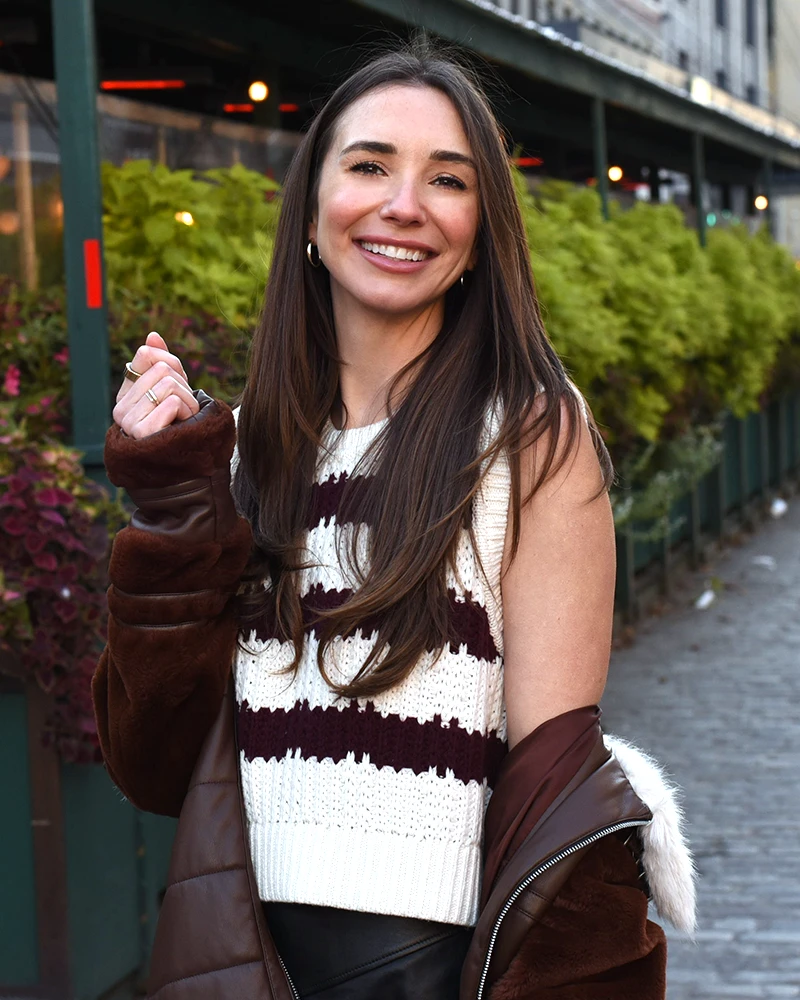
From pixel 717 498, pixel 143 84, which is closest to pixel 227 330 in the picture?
pixel 143 84

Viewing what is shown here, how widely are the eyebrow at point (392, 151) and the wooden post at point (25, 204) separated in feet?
11.2

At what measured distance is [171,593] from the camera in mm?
2033

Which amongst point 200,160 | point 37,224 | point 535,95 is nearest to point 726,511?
point 535,95

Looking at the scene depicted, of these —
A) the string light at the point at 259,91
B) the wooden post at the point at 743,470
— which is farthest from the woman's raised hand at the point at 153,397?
the wooden post at the point at 743,470

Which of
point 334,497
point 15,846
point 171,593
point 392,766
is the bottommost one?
point 15,846

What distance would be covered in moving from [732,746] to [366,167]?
232 inches

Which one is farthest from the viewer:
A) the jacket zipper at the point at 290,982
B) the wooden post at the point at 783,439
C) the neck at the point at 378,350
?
the wooden post at the point at 783,439

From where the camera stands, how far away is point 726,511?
14.3 m

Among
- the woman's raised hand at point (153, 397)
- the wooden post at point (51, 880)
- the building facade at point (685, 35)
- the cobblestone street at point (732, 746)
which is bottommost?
the cobblestone street at point (732, 746)

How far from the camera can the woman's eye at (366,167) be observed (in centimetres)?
218

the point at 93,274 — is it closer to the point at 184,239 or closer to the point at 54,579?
the point at 184,239

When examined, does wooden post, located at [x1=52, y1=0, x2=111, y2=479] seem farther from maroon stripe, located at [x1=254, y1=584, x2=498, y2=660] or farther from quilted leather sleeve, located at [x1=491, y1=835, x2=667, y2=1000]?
quilted leather sleeve, located at [x1=491, y1=835, x2=667, y2=1000]

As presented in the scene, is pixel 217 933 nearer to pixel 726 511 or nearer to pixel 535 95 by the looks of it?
pixel 535 95

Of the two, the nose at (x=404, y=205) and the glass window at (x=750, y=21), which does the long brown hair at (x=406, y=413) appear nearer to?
the nose at (x=404, y=205)
